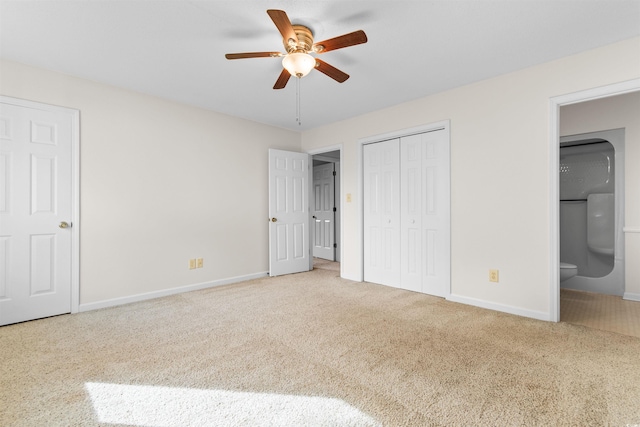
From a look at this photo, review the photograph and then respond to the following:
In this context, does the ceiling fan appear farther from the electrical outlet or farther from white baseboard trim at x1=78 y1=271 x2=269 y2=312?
white baseboard trim at x1=78 y1=271 x2=269 y2=312

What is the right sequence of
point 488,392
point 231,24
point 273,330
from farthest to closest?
1. point 273,330
2. point 231,24
3. point 488,392

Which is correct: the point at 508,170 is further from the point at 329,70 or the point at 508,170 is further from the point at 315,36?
the point at 315,36

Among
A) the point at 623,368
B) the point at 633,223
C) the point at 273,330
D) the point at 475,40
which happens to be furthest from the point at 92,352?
the point at 633,223

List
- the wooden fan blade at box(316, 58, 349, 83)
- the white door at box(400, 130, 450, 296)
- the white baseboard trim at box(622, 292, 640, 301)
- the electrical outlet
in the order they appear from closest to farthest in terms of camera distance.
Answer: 1. the wooden fan blade at box(316, 58, 349, 83)
2. the electrical outlet
3. the white baseboard trim at box(622, 292, 640, 301)
4. the white door at box(400, 130, 450, 296)

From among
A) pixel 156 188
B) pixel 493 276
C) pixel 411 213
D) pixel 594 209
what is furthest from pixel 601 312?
pixel 156 188

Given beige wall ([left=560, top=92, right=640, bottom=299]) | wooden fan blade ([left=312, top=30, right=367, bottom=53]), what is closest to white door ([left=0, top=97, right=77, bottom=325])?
wooden fan blade ([left=312, top=30, right=367, bottom=53])

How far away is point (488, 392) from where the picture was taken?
1.75 m

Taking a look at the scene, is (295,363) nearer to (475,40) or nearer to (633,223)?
(475,40)

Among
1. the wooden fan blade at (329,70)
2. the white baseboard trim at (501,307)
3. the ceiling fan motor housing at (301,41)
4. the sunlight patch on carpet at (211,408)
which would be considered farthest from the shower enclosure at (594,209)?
the sunlight patch on carpet at (211,408)

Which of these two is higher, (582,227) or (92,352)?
(582,227)

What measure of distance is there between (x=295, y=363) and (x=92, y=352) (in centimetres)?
153

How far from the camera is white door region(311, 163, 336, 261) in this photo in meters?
6.61

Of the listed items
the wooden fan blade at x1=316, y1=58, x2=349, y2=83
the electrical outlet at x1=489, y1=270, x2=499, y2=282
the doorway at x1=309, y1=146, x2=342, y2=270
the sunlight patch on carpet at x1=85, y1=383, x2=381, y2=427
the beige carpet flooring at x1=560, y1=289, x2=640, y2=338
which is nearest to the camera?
the sunlight patch on carpet at x1=85, y1=383, x2=381, y2=427

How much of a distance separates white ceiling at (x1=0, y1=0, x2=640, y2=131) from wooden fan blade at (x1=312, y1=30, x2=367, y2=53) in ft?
0.74
